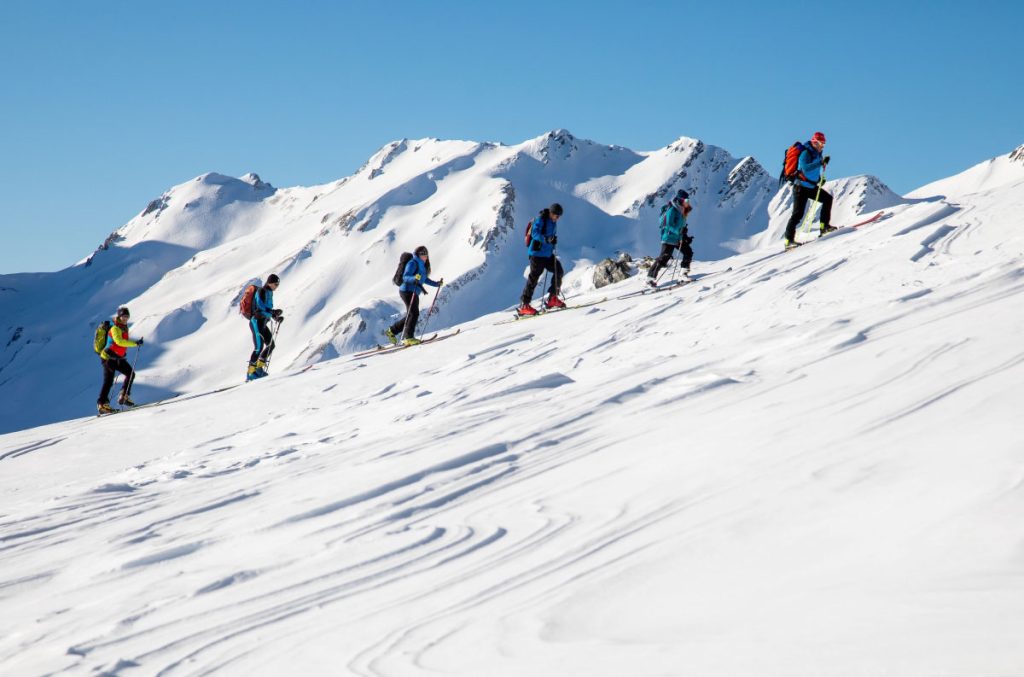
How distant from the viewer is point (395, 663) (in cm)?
341

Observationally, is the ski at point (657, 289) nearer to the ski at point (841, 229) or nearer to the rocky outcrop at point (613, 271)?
the ski at point (841, 229)

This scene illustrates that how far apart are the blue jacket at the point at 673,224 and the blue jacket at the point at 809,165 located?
2.02 metres

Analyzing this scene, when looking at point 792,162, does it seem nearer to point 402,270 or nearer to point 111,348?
point 402,270

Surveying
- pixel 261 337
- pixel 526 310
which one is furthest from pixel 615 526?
pixel 261 337

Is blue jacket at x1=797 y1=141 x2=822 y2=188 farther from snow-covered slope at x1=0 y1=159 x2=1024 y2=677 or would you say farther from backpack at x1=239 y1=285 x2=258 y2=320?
backpack at x1=239 y1=285 x2=258 y2=320

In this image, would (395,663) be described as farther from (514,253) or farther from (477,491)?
(514,253)

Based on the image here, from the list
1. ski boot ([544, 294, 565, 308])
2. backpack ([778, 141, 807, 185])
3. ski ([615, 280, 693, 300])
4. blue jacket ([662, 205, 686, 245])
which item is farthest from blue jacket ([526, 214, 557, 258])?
backpack ([778, 141, 807, 185])

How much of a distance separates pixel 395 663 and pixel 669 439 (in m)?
2.78

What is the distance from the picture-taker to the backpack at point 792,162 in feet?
49.4

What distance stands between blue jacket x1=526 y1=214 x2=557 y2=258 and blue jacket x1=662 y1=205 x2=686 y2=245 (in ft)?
6.36

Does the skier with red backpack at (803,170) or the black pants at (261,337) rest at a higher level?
the skier with red backpack at (803,170)

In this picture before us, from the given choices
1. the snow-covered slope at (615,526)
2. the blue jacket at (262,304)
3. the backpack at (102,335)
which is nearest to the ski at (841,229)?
the snow-covered slope at (615,526)

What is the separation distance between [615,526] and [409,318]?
12.2 meters

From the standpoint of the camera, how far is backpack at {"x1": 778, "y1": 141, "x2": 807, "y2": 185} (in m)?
15.1
